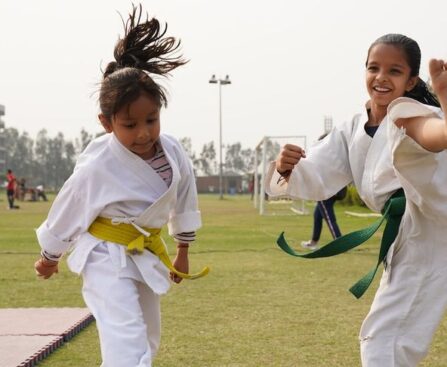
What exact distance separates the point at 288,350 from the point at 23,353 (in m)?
1.52

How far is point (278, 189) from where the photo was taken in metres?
3.50

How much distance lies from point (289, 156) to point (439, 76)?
3.35 ft

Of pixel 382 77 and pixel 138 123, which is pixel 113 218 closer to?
pixel 138 123

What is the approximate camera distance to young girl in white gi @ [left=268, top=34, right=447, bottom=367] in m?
2.75

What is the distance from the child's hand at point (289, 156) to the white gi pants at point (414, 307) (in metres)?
0.59

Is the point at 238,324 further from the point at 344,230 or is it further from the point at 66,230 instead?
the point at 344,230

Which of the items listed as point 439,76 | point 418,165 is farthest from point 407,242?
point 439,76

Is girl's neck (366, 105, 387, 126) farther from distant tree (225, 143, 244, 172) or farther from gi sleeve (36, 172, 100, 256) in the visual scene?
distant tree (225, 143, 244, 172)

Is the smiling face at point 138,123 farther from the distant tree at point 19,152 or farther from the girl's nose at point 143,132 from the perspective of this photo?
the distant tree at point 19,152

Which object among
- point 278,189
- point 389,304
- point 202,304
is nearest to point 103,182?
point 278,189

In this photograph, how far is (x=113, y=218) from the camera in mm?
3213

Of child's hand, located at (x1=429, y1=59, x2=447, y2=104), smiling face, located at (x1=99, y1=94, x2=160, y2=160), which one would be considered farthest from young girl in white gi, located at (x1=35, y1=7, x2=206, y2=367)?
child's hand, located at (x1=429, y1=59, x2=447, y2=104)

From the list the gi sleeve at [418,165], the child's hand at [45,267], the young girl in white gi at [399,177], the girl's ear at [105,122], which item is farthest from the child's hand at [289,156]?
the child's hand at [45,267]

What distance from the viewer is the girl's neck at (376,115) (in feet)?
10.3
